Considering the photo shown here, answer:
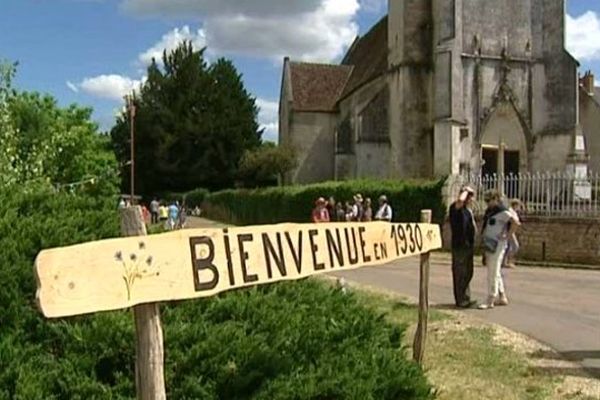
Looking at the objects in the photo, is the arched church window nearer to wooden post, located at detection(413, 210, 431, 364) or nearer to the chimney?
the chimney

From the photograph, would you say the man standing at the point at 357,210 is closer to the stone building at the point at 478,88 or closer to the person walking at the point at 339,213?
the person walking at the point at 339,213

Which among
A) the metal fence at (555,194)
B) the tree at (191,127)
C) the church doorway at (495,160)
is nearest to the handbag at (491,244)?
the metal fence at (555,194)

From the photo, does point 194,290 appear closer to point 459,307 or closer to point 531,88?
point 459,307

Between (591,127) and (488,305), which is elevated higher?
(591,127)

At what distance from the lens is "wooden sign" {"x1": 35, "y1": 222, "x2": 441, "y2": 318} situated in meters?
2.76

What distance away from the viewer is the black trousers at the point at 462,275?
38.3 ft

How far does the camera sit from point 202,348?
13.0 ft

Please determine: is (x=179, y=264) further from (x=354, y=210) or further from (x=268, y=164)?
(x=268, y=164)

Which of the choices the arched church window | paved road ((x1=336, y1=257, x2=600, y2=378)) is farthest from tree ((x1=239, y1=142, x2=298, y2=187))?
paved road ((x1=336, y1=257, x2=600, y2=378))

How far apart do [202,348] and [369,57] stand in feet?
152

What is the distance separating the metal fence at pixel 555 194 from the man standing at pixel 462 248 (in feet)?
32.6

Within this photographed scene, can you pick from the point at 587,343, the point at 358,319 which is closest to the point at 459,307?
the point at 587,343

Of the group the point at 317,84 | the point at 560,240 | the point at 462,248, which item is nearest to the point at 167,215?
the point at 560,240

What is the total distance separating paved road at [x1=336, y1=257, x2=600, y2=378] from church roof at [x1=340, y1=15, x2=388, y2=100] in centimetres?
2500
